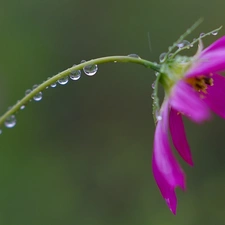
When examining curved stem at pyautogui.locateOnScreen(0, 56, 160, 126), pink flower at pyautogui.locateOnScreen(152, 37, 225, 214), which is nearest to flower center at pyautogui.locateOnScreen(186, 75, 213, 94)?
pink flower at pyautogui.locateOnScreen(152, 37, 225, 214)

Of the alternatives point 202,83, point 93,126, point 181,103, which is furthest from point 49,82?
point 93,126

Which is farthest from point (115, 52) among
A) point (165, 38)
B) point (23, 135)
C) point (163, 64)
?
point (163, 64)

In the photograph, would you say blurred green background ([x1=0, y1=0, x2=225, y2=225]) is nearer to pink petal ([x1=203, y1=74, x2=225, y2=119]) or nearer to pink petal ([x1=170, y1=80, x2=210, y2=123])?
pink petal ([x1=203, y1=74, x2=225, y2=119])

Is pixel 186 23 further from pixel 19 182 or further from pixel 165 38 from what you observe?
pixel 19 182

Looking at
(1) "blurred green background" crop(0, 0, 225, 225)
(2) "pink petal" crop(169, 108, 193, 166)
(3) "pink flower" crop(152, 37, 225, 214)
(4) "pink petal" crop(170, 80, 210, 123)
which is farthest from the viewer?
(1) "blurred green background" crop(0, 0, 225, 225)

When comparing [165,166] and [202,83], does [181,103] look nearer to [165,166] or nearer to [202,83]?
[165,166]
